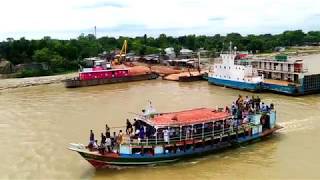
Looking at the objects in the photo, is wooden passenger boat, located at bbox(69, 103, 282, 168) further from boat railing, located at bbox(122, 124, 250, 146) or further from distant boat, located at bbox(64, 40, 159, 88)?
distant boat, located at bbox(64, 40, 159, 88)

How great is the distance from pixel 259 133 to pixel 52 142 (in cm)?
1288

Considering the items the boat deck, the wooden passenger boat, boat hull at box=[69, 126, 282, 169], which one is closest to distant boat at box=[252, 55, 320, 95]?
the boat deck

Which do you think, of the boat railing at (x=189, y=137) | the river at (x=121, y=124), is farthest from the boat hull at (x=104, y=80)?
the boat railing at (x=189, y=137)

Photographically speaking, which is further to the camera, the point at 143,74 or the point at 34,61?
the point at 34,61

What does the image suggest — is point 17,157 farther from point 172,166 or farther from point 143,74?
point 143,74

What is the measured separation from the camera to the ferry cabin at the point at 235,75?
1876 inches

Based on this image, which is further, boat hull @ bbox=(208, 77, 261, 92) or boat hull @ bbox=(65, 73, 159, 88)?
boat hull @ bbox=(65, 73, 159, 88)

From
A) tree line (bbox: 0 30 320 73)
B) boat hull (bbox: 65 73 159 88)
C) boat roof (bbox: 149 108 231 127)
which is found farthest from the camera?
tree line (bbox: 0 30 320 73)

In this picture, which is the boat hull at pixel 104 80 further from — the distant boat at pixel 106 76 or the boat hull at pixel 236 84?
the boat hull at pixel 236 84

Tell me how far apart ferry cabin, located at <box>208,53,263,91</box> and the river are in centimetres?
113

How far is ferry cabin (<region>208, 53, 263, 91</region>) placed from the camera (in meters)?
47.7

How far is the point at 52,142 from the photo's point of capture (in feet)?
92.1

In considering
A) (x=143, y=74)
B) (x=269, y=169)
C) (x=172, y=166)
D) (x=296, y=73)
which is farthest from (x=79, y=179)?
(x=143, y=74)

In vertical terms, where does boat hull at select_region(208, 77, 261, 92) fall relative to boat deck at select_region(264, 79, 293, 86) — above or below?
below
